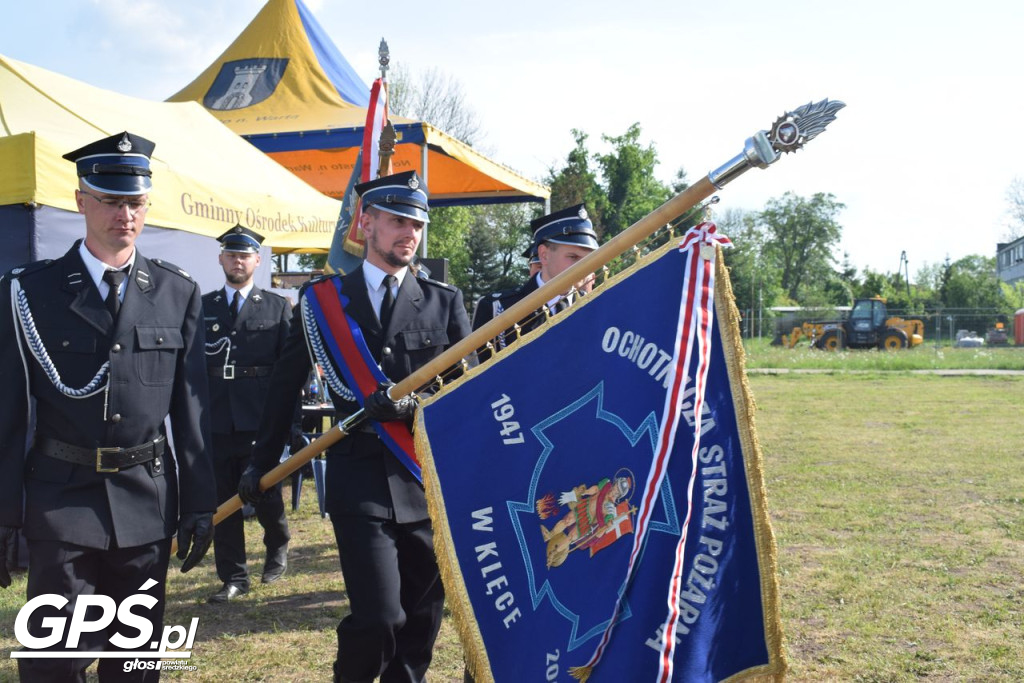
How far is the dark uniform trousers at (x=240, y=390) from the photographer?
5.99 meters

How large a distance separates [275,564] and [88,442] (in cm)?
331

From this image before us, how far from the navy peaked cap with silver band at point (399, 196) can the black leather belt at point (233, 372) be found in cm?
283

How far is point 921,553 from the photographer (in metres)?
6.56

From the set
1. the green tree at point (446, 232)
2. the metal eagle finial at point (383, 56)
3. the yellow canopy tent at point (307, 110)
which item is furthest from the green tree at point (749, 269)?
the metal eagle finial at point (383, 56)

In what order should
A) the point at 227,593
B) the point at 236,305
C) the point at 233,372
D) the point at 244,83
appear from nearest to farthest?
1. the point at 227,593
2. the point at 233,372
3. the point at 236,305
4. the point at 244,83

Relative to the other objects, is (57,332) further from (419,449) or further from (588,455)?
(588,455)

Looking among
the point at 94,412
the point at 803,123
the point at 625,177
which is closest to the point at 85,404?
the point at 94,412

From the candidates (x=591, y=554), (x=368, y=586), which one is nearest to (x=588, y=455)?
(x=591, y=554)

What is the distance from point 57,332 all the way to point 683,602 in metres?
2.25

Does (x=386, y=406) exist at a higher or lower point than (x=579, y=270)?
lower

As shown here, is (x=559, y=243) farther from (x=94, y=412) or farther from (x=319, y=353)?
(x=94, y=412)

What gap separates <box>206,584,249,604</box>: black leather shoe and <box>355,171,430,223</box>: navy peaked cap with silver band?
10.3 feet

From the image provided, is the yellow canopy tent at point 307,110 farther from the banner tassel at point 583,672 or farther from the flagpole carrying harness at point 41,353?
the banner tassel at point 583,672

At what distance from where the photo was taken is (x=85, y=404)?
10.2 ft
